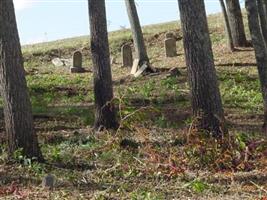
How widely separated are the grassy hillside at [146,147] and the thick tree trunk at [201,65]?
0.50 m

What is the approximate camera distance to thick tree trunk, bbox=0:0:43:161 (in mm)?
9781

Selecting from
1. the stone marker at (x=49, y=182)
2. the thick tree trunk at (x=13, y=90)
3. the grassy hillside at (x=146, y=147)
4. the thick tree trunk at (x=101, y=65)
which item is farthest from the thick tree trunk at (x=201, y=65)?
the stone marker at (x=49, y=182)

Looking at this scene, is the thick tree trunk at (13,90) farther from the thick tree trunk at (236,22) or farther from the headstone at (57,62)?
the headstone at (57,62)

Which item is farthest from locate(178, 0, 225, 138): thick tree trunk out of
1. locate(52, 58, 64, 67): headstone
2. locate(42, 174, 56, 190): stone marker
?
locate(52, 58, 64, 67): headstone

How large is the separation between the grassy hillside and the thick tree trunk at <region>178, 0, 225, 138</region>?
497 millimetres

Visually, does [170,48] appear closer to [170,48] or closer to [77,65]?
[170,48]

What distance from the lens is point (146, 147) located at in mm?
10055

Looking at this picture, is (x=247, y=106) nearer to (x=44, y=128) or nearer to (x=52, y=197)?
(x=44, y=128)

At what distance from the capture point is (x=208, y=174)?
8.98 metres

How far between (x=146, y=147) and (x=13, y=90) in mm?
2412

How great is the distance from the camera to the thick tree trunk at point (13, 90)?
9781 millimetres

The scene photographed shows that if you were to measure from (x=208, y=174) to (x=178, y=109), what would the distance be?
6690 millimetres

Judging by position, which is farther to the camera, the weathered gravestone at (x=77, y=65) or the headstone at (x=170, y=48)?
the headstone at (x=170, y=48)

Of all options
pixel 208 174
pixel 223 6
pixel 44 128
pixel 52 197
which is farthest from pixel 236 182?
pixel 223 6
